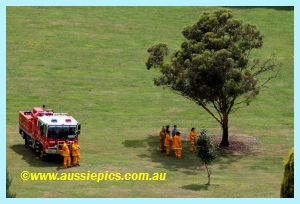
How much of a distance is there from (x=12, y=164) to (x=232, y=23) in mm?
14043

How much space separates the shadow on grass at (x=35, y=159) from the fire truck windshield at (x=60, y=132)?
1.39 m

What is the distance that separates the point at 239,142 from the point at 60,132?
38.3 feet

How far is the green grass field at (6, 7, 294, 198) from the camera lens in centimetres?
4297

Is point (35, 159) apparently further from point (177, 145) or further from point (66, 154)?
point (177, 145)

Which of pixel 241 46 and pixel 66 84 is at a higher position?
pixel 241 46

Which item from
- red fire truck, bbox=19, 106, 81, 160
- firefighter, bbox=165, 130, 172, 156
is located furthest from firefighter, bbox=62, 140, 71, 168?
firefighter, bbox=165, 130, 172, 156

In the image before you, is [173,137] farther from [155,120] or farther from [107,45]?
[107,45]

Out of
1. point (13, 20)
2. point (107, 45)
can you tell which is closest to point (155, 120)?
point (107, 45)

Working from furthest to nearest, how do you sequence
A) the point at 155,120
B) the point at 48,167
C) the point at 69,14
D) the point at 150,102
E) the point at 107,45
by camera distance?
the point at 69,14
the point at 107,45
the point at 150,102
the point at 155,120
the point at 48,167

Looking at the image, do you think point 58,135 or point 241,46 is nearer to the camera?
point 58,135

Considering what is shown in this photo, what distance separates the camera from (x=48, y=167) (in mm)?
44562

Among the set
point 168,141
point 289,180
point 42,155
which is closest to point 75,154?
point 42,155

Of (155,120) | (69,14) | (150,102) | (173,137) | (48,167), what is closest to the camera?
(48,167)

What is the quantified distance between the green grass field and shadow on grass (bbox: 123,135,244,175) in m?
0.05
